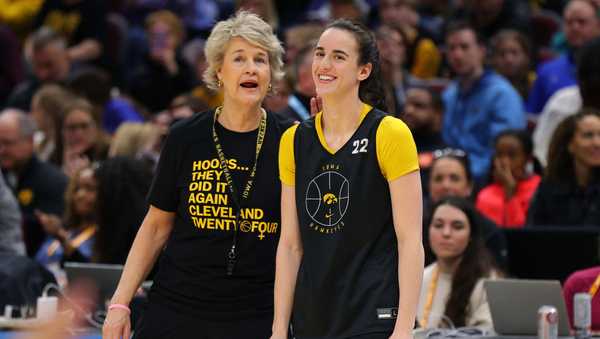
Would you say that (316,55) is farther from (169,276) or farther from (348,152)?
(169,276)

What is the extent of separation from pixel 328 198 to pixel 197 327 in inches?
31.5

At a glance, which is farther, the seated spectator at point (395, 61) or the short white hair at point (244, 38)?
the seated spectator at point (395, 61)

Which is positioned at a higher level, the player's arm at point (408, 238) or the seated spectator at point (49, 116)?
the seated spectator at point (49, 116)

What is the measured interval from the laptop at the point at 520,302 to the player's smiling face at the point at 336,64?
192 centimetres

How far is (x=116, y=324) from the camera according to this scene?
450 centimetres

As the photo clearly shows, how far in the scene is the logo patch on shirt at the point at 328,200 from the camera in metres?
4.00

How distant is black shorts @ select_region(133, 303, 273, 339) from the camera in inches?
173

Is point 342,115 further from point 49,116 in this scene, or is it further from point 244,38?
point 49,116

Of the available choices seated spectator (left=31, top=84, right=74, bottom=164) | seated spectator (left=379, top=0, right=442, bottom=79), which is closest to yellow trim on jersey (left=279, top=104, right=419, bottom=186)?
seated spectator (left=31, top=84, right=74, bottom=164)

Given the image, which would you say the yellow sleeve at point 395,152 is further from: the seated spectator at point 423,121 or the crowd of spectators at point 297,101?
the seated spectator at point 423,121

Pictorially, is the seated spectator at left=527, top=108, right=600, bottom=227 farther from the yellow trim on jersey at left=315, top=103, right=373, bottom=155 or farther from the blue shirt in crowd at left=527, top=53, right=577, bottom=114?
the yellow trim on jersey at left=315, top=103, right=373, bottom=155

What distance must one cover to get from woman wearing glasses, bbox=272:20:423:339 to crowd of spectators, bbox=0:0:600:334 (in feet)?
2.08

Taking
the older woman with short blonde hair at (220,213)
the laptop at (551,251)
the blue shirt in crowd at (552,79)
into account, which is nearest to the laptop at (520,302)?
the laptop at (551,251)

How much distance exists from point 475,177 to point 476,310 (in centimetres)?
267
